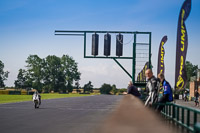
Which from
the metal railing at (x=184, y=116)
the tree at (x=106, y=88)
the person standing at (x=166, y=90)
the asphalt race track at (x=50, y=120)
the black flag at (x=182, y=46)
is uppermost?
the black flag at (x=182, y=46)

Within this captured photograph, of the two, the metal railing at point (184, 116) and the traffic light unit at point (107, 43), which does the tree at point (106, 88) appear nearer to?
the traffic light unit at point (107, 43)

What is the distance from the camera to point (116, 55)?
2158 cm

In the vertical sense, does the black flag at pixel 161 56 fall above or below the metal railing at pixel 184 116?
above

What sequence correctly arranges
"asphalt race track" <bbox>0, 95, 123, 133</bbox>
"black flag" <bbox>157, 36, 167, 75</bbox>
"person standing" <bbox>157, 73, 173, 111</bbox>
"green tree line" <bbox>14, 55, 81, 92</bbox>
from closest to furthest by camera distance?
"person standing" <bbox>157, 73, 173, 111</bbox> → "asphalt race track" <bbox>0, 95, 123, 133</bbox> → "black flag" <bbox>157, 36, 167, 75</bbox> → "green tree line" <bbox>14, 55, 81, 92</bbox>

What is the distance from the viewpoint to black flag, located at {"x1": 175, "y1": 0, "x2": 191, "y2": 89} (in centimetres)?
1248

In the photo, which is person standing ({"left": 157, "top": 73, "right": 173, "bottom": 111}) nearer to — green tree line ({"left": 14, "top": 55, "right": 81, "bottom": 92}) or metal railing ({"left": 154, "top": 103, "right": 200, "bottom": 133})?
metal railing ({"left": 154, "top": 103, "right": 200, "bottom": 133})

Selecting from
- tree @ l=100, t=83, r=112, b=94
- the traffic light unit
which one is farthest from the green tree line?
the traffic light unit

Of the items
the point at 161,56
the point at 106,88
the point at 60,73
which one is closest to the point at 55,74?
the point at 60,73

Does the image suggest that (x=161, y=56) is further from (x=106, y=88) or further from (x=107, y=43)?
(x=106, y=88)

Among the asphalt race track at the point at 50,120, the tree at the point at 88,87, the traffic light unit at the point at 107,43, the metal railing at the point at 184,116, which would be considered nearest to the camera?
the metal railing at the point at 184,116

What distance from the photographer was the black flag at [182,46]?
1248cm

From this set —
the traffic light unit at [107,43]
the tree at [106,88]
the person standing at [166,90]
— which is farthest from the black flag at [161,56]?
the tree at [106,88]

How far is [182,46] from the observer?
12.5 m

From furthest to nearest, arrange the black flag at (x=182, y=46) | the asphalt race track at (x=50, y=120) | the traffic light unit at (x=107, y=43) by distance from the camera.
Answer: the traffic light unit at (x=107, y=43), the black flag at (x=182, y=46), the asphalt race track at (x=50, y=120)
